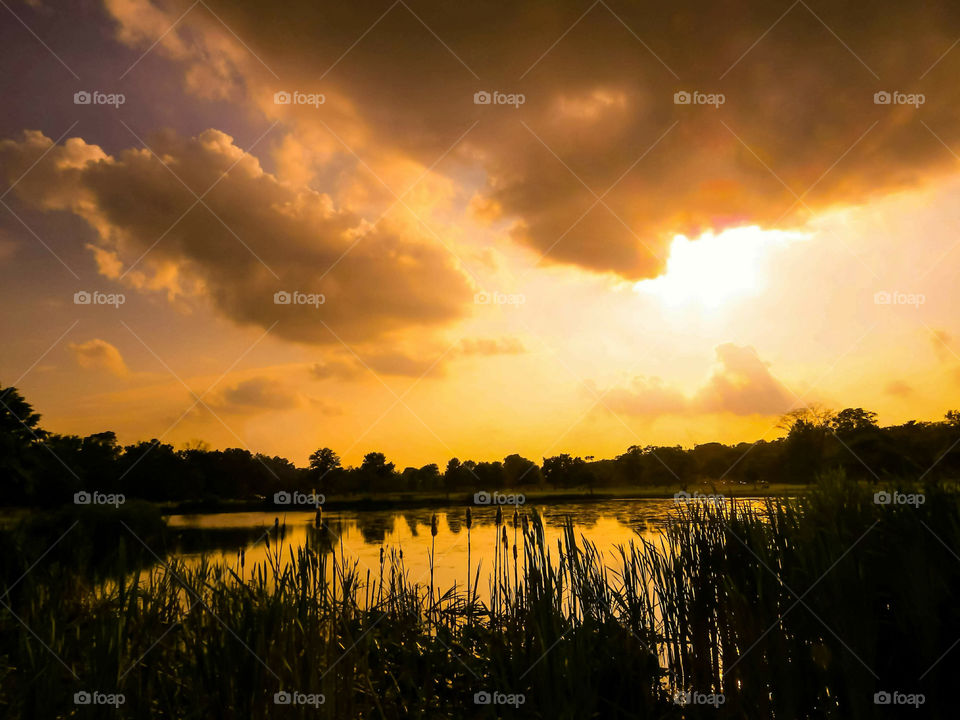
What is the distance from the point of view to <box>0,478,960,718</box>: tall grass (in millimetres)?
3904

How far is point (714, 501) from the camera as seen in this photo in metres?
6.07

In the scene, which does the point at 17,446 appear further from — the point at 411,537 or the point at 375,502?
the point at 375,502

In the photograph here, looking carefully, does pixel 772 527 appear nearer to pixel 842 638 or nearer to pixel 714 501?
pixel 714 501

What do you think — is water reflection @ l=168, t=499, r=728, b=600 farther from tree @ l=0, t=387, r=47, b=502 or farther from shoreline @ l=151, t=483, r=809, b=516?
tree @ l=0, t=387, r=47, b=502

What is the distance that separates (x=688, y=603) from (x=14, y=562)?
37.8 ft

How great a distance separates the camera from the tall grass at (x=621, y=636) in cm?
390

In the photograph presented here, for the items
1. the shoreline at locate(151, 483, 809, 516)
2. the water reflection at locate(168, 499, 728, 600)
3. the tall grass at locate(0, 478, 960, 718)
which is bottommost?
the shoreline at locate(151, 483, 809, 516)

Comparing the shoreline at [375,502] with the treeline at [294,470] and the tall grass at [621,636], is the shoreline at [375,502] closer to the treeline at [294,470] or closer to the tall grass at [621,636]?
the treeline at [294,470]

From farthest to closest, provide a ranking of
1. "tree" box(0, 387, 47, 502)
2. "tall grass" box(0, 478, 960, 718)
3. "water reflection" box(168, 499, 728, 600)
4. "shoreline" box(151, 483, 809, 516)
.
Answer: "shoreline" box(151, 483, 809, 516), "tree" box(0, 387, 47, 502), "water reflection" box(168, 499, 728, 600), "tall grass" box(0, 478, 960, 718)

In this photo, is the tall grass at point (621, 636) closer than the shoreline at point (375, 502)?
Yes

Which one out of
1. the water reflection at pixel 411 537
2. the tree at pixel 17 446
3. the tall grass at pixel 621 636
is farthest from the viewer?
the tree at pixel 17 446

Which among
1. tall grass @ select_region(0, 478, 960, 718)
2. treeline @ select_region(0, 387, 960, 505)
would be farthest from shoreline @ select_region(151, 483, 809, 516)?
tall grass @ select_region(0, 478, 960, 718)

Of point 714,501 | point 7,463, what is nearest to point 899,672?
point 714,501

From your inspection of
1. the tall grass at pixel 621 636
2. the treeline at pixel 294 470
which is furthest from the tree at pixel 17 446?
the tall grass at pixel 621 636
